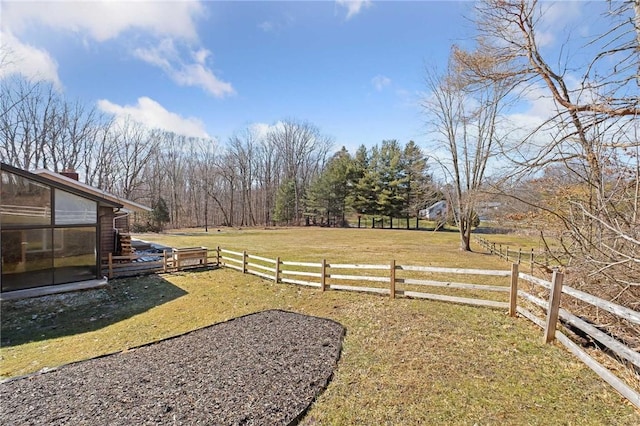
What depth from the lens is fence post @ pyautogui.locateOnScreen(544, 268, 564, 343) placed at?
4.91 meters

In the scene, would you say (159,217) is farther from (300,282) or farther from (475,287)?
(475,287)

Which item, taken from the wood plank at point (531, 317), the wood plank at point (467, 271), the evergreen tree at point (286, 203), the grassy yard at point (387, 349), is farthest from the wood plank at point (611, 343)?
the evergreen tree at point (286, 203)

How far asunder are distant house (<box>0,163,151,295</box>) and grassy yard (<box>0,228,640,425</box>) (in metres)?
0.91

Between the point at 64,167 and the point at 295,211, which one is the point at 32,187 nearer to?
the point at 64,167

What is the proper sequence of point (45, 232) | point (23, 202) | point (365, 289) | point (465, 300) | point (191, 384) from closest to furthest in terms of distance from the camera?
point (191, 384) < point (465, 300) < point (365, 289) < point (23, 202) < point (45, 232)

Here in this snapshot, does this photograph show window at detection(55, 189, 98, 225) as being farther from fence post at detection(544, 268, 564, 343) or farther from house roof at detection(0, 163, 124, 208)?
fence post at detection(544, 268, 564, 343)

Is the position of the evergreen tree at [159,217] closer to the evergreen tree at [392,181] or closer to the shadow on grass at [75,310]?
the shadow on grass at [75,310]

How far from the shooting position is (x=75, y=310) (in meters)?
8.81

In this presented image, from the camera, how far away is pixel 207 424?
3.51m

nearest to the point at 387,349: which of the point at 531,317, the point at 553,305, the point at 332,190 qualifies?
the point at 553,305

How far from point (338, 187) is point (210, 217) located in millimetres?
23917

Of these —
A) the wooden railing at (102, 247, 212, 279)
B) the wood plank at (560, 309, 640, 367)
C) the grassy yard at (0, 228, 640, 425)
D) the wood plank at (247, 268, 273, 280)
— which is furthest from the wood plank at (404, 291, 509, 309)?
the wooden railing at (102, 247, 212, 279)

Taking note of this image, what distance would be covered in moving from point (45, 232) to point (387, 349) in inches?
436

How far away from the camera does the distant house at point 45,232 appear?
895 centimetres
